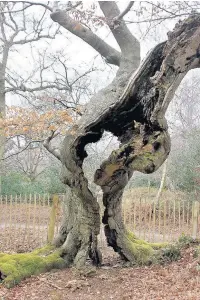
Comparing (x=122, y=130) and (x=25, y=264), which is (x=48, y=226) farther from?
(x=122, y=130)

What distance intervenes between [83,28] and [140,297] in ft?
16.5

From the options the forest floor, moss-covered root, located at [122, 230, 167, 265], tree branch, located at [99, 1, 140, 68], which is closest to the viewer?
the forest floor

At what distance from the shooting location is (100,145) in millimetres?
24516

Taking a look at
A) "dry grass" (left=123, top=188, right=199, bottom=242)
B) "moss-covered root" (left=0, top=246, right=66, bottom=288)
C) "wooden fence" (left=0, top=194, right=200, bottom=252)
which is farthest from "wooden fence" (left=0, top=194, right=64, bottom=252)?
"moss-covered root" (left=0, top=246, right=66, bottom=288)

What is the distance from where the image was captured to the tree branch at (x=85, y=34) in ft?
24.2

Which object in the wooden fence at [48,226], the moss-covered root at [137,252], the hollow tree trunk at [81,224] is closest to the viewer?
the hollow tree trunk at [81,224]

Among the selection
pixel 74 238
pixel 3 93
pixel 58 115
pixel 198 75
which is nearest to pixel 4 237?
pixel 58 115

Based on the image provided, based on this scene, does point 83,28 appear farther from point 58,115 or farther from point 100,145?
point 100,145

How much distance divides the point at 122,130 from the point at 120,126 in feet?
0.26

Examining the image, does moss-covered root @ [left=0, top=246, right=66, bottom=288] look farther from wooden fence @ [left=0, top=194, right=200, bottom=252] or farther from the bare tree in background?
wooden fence @ [left=0, top=194, right=200, bottom=252]

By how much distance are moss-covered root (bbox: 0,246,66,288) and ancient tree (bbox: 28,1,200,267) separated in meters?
0.28

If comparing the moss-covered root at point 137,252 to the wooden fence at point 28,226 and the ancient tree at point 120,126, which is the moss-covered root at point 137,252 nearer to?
the ancient tree at point 120,126

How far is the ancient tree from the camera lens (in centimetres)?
561

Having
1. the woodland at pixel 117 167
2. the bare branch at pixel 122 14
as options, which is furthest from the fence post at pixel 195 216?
the bare branch at pixel 122 14
